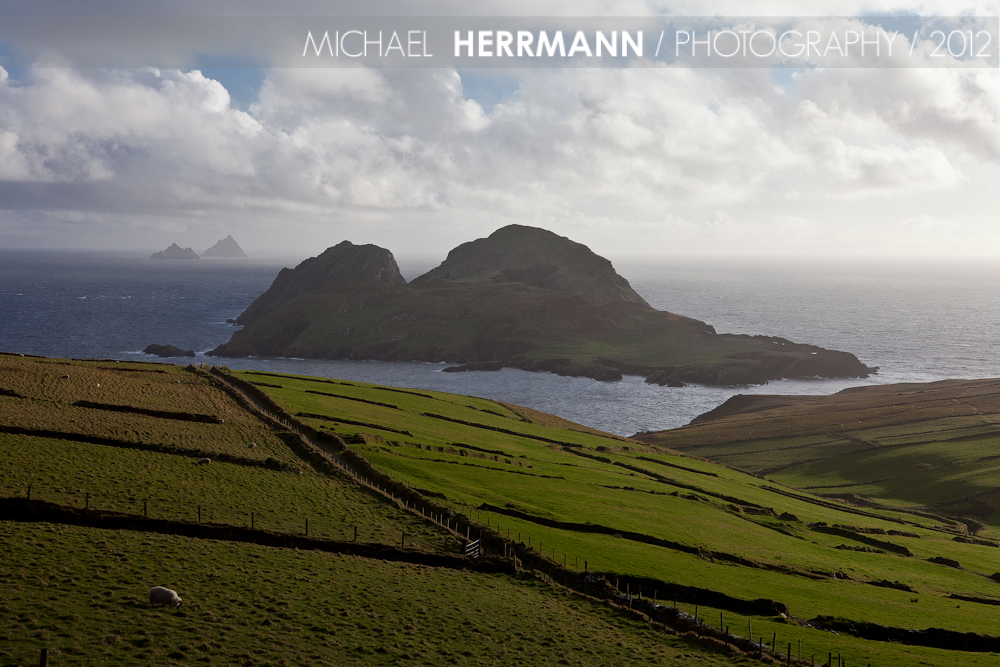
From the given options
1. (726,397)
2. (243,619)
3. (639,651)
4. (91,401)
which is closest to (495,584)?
(639,651)

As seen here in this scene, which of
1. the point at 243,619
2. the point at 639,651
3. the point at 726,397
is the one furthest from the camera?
the point at 726,397

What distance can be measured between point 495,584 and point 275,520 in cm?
1422

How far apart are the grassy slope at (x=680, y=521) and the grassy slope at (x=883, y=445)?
10.9m

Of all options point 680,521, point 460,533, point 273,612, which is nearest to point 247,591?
point 273,612

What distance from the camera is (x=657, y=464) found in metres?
89.6

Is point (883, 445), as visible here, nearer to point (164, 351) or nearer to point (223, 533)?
point (223, 533)

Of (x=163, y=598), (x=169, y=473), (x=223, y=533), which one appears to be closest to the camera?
(x=163, y=598)

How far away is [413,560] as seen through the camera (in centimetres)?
3797

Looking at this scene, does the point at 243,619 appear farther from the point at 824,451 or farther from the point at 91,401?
the point at 824,451

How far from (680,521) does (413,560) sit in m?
28.4

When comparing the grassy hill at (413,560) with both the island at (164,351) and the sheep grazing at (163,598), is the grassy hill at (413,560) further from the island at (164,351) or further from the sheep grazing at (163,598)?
the island at (164,351)

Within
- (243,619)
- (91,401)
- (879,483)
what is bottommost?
(879,483)

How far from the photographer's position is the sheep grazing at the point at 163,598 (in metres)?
26.6

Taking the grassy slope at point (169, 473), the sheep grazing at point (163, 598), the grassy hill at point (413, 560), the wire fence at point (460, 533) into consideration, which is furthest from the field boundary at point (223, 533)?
the sheep grazing at point (163, 598)
